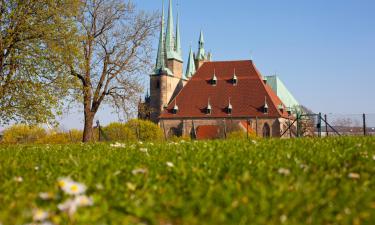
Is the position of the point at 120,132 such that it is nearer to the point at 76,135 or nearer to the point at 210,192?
the point at 76,135

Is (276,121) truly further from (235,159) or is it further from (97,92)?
(235,159)

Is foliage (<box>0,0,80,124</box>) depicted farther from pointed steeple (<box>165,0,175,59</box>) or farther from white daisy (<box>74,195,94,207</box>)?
pointed steeple (<box>165,0,175,59</box>)

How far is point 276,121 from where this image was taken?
69062 millimetres

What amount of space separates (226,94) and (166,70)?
15.1 m

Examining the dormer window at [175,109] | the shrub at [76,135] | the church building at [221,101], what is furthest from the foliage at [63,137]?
the dormer window at [175,109]

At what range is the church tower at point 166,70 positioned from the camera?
8275 centimetres

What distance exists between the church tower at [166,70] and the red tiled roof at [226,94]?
677 cm

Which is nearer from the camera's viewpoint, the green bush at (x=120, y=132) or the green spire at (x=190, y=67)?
the green bush at (x=120, y=132)

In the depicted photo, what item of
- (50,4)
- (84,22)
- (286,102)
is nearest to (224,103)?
(286,102)

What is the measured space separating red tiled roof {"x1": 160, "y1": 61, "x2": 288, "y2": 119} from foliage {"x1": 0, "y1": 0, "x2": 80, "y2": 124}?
50300mm

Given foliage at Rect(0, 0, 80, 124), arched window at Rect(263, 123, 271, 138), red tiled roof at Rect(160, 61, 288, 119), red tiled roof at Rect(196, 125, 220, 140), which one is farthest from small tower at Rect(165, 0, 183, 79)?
foliage at Rect(0, 0, 80, 124)

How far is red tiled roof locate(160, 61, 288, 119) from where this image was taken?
7100 centimetres

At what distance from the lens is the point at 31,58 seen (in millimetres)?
21938

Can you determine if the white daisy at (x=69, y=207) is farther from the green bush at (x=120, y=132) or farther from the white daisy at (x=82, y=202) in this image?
the green bush at (x=120, y=132)
